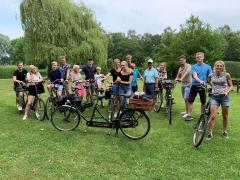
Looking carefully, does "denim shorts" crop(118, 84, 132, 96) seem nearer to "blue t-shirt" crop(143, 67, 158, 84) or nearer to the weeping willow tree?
"blue t-shirt" crop(143, 67, 158, 84)

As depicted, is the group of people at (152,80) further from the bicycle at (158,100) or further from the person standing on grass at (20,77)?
the bicycle at (158,100)

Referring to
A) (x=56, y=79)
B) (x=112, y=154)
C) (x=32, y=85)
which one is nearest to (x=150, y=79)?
(x=56, y=79)

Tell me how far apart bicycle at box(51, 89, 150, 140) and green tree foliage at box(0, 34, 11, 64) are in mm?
86598

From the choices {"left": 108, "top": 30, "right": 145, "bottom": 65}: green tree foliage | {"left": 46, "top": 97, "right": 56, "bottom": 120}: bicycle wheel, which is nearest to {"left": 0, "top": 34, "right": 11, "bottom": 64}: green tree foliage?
{"left": 108, "top": 30, "right": 145, "bottom": 65}: green tree foliage

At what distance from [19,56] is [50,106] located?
73.6 metres

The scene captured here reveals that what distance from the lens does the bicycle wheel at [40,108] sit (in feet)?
29.7

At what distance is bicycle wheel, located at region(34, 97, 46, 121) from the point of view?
29.7 ft

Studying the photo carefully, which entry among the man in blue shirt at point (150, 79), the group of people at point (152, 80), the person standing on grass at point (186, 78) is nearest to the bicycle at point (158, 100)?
the group of people at point (152, 80)

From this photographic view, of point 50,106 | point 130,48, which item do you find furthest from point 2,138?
point 130,48

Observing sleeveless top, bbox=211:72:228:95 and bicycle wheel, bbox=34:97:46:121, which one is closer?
sleeveless top, bbox=211:72:228:95

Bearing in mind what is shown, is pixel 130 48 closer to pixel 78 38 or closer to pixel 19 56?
pixel 19 56

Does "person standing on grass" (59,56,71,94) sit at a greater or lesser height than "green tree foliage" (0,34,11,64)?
lesser

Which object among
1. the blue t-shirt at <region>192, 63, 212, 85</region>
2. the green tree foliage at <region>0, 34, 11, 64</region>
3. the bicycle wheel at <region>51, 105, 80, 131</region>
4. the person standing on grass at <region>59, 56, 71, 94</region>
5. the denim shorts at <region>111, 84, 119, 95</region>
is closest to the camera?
the bicycle wheel at <region>51, 105, 80, 131</region>

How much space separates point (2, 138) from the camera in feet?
23.7
